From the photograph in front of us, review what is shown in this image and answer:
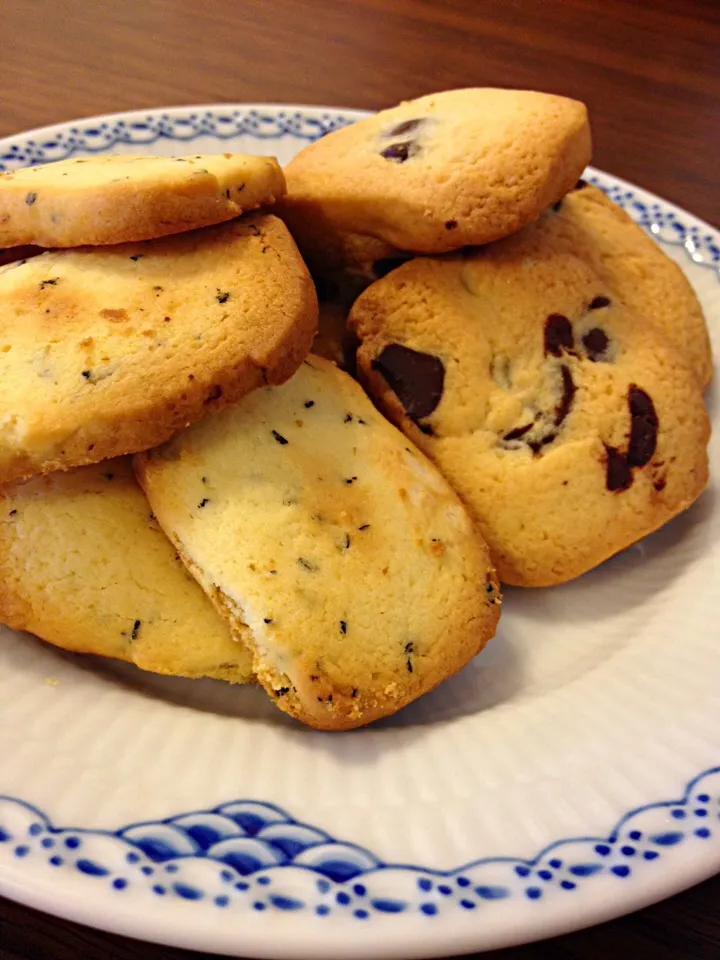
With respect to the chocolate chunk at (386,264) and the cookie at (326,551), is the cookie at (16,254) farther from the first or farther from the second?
the chocolate chunk at (386,264)

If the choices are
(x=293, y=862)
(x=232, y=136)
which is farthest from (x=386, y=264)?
(x=293, y=862)

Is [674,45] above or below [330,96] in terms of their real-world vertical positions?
above

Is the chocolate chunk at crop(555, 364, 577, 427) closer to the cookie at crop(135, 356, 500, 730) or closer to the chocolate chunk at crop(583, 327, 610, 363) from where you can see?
the chocolate chunk at crop(583, 327, 610, 363)

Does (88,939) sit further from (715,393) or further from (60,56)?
(60,56)

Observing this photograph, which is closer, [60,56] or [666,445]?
[666,445]

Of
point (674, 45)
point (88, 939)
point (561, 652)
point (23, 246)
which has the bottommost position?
point (88, 939)

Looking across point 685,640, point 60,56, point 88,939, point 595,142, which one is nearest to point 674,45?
point 595,142

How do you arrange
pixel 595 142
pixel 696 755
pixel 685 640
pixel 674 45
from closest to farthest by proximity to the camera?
pixel 696 755
pixel 685 640
pixel 595 142
pixel 674 45
